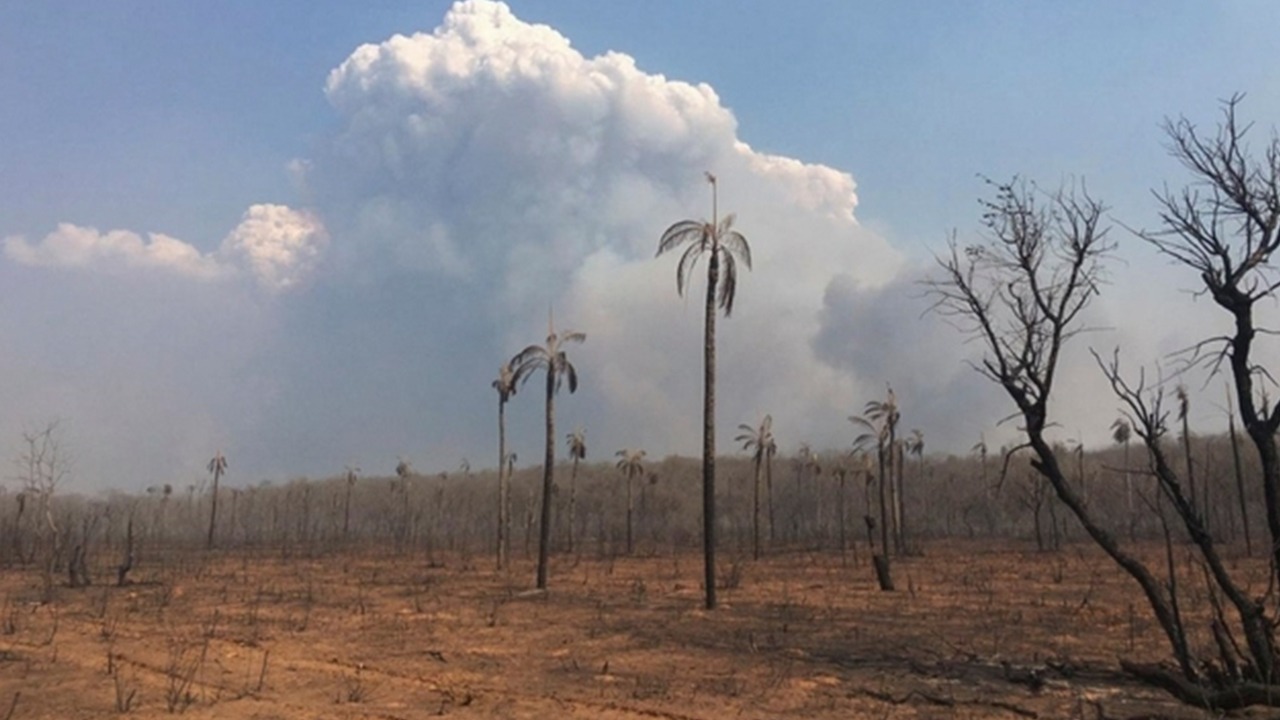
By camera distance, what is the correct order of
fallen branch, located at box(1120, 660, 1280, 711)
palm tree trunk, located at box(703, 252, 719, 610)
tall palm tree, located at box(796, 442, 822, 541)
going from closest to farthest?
fallen branch, located at box(1120, 660, 1280, 711) < palm tree trunk, located at box(703, 252, 719, 610) < tall palm tree, located at box(796, 442, 822, 541)

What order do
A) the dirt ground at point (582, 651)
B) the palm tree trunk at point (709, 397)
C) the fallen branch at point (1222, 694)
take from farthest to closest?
the palm tree trunk at point (709, 397) → the dirt ground at point (582, 651) → the fallen branch at point (1222, 694)

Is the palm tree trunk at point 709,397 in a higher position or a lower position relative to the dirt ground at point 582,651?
higher

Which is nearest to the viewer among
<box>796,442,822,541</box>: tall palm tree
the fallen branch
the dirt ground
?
the fallen branch

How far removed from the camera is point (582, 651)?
1403 centimetres

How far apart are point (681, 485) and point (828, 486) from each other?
17608 millimetres

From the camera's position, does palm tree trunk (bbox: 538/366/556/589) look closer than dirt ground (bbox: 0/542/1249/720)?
No

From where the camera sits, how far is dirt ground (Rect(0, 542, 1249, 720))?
976cm

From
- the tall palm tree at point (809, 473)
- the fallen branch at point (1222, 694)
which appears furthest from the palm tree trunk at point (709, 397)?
the tall palm tree at point (809, 473)

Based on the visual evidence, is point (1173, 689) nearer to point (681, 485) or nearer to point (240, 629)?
point (240, 629)

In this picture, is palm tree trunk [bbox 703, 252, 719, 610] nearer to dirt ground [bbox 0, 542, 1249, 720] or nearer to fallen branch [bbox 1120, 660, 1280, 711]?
dirt ground [bbox 0, 542, 1249, 720]

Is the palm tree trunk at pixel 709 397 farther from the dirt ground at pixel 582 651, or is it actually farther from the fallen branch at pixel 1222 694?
the fallen branch at pixel 1222 694

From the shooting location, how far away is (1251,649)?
9555 millimetres

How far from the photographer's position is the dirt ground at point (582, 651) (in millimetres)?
9758

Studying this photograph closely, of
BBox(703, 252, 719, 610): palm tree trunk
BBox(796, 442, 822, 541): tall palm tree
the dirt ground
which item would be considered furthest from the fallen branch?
BBox(796, 442, 822, 541): tall palm tree
